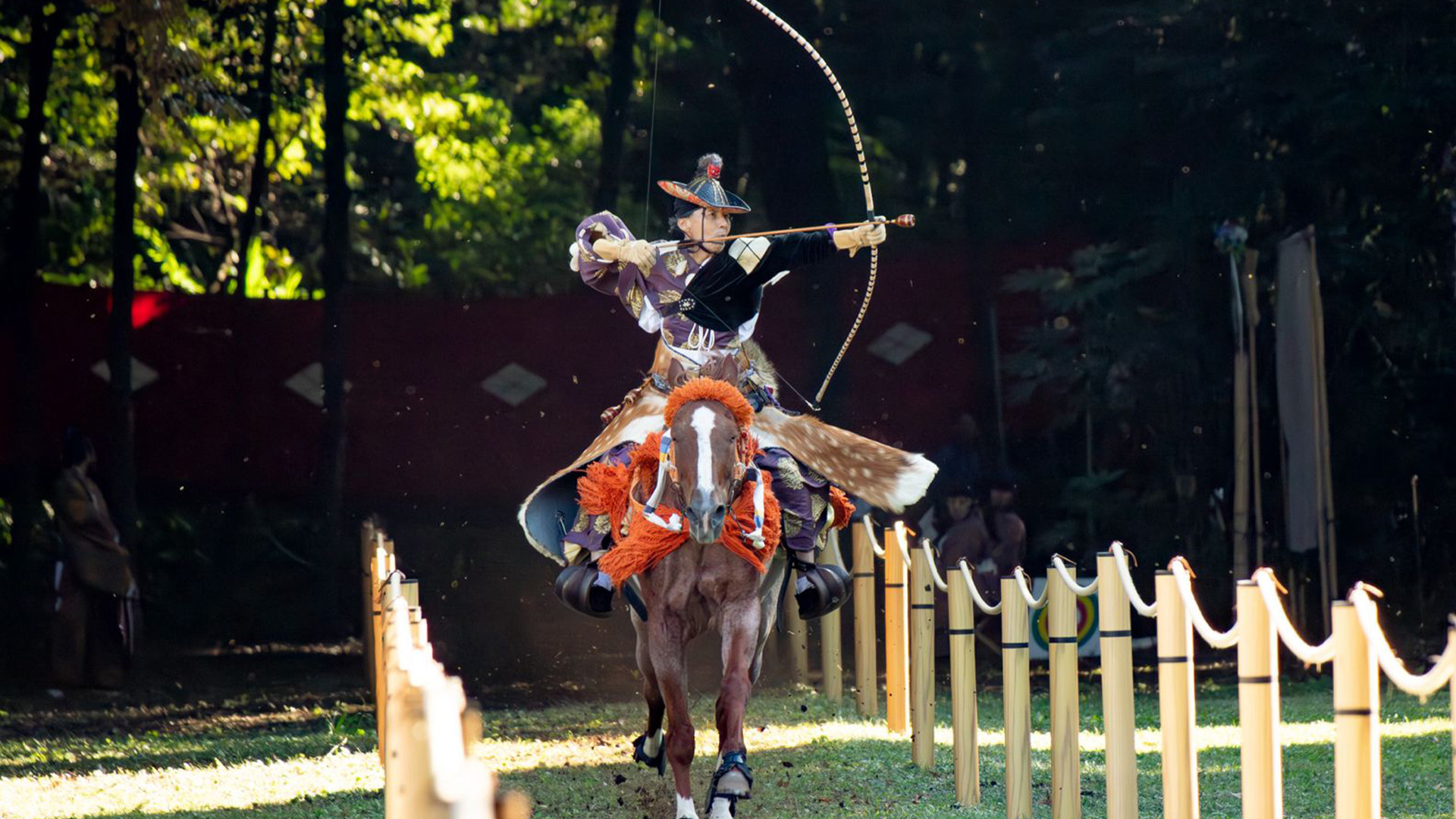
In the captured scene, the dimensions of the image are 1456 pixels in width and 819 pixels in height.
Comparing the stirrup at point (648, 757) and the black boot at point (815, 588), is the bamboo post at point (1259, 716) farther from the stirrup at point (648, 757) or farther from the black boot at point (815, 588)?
the stirrup at point (648, 757)

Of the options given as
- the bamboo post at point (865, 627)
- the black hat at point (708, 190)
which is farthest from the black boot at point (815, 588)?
the bamboo post at point (865, 627)

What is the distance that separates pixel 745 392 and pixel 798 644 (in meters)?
3.90

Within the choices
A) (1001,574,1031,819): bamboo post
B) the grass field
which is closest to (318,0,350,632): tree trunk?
the grass field

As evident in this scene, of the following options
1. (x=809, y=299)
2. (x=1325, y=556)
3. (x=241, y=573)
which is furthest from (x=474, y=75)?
(x=1325, y=556)

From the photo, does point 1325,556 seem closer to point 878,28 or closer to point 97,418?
point 878,28

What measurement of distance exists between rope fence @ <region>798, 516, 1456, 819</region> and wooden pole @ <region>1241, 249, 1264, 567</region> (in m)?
3.70

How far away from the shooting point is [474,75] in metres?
10.1

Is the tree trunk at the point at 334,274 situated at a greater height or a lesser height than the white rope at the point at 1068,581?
greater

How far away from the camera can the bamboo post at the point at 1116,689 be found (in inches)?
187

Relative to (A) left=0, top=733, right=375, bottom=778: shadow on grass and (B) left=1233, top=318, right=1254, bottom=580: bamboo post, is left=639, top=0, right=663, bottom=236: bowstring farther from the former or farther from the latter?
(B) left=1233, top=318, right=1254, bottom=580: bamboo post

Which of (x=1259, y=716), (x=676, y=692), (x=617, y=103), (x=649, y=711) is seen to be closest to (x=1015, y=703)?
(x=676, y=692)

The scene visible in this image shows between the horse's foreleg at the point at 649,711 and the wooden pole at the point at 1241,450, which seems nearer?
the horse's foreleg at the point at 649,711

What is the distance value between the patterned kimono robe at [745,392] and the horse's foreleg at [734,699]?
491mm

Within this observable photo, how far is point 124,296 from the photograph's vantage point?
959 cm
